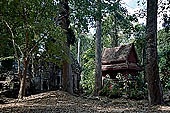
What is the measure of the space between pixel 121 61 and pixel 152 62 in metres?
10.4

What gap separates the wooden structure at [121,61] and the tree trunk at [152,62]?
30.8 ft

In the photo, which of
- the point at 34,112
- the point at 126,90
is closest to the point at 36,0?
the point at 34,112

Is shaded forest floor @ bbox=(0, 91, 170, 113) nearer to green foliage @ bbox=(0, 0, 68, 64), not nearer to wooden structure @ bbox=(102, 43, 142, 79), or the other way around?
green foliage @ bbox=(0, 0, 68, 64)

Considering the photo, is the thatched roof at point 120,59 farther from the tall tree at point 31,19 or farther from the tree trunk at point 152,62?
the tall tree at point 31,19

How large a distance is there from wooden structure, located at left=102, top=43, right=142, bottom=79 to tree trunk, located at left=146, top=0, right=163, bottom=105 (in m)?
9.38

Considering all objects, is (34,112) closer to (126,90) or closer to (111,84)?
(126,90)

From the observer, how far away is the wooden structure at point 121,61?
660 inches

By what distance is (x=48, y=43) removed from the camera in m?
7.67

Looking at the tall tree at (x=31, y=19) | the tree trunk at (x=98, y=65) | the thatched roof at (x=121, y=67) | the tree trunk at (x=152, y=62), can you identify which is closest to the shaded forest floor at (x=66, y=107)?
the tree trunk at (x=152, y=62)

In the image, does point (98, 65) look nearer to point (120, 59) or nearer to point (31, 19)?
point (120, 59)

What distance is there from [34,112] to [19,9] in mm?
3611

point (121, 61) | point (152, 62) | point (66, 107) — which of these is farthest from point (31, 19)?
point (121, 61)

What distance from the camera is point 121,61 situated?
17.2m

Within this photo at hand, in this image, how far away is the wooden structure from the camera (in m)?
16.8
